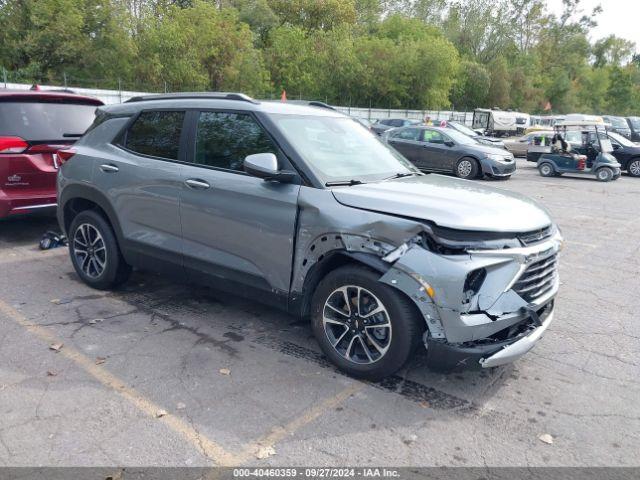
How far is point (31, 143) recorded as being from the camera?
6.55 m

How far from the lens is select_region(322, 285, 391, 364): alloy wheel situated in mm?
3525

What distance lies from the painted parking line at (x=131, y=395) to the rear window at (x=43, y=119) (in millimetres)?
2768

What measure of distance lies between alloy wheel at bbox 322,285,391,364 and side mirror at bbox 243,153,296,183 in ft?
2.95

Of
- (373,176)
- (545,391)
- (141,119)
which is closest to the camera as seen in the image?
(545,391)

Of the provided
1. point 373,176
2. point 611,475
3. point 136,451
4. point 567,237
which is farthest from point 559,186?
point 136,451

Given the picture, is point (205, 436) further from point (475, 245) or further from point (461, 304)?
point (475, 245)

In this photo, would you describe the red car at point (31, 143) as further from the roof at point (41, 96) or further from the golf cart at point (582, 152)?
the golf cart at point (582, 152)

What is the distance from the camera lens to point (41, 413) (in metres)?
3.23

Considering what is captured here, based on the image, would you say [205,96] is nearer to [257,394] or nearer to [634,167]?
[257,394]

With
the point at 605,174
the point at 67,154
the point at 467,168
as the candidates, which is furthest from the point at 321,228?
the point at 605,174

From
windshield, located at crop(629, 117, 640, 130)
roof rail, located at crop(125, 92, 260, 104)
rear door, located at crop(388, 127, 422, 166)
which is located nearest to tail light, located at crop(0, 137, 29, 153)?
roof rail, located at crop(125, 92, 260, 104)

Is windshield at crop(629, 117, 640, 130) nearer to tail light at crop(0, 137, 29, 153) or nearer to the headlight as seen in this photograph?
the headlight

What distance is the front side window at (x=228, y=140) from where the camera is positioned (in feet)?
13.6

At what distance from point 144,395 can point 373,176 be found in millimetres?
2304
